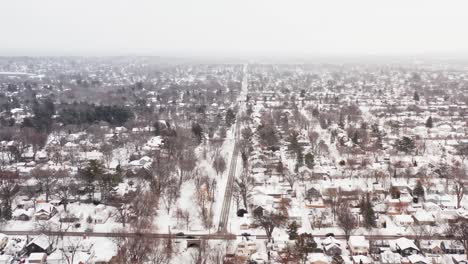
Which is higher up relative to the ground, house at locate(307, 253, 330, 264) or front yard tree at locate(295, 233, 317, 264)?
front yard tree at locate(295, 233, 317, 264)

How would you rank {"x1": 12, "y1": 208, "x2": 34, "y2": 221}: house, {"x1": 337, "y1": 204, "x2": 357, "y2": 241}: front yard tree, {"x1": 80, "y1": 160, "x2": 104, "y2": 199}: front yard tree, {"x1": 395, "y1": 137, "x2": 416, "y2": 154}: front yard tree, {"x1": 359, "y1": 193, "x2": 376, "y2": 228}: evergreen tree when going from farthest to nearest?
{"x1": 395, "y1": 137, "x2": 416, "y2": 154}: front yard tree → {"x1": 80, "y1": 160, "x2": 104, "y2": 199}: front yard tree → {"x1": 12, "y1": 208, "x2": 34, "y2": 221}: house → {"x1": 359, "y1": 193, "x2": 376, "y2": 228}: evergreen tree → {"x1": 337, "y1": 204, "x2": 357, "y2": 241}: front yard tree

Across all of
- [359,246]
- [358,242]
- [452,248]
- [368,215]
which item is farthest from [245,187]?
[452,248]

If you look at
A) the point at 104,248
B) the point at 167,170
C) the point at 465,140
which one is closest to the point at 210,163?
the point at 167,170

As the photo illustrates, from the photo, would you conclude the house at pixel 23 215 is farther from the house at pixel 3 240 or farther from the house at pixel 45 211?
the house at pixel 3 240

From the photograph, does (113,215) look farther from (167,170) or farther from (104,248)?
(167,170)

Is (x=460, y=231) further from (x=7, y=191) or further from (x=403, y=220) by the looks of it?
(x=7, y=191)

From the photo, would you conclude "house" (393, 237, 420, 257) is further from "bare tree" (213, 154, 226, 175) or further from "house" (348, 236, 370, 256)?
"bare tree" (213, 154, 226, 175)

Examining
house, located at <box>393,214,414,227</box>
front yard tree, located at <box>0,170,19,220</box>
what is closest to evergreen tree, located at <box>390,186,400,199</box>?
house, located at <box>393,214,414,227</box>
